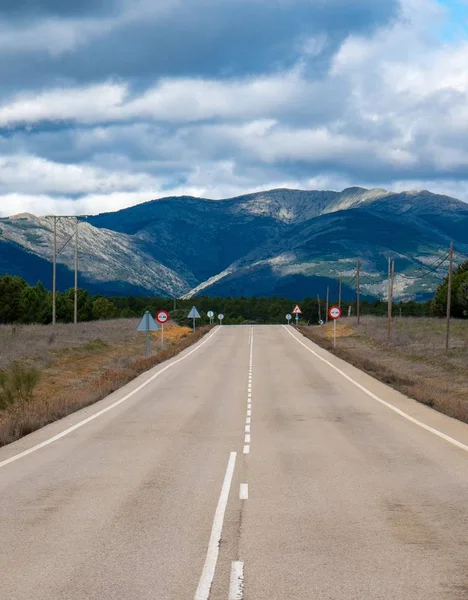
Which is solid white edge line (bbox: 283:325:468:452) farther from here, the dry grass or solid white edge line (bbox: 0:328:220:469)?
the dry grass

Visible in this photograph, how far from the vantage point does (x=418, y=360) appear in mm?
49000

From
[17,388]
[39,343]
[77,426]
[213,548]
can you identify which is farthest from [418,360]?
[213,548]

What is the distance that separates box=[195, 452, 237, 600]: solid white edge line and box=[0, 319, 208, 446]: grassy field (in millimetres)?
7062

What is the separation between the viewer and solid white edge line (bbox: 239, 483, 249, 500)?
11398mm

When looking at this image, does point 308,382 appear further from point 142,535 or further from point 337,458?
point 142,535

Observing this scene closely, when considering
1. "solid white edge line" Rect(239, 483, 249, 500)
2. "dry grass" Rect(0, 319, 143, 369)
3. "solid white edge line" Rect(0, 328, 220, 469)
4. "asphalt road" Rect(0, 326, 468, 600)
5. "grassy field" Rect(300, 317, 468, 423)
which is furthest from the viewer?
"dry grass" Rect(0, 319, 143, 369)

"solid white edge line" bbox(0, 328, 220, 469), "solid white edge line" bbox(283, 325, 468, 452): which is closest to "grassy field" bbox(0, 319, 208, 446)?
"solid white edge line" bbox(0, 328, 220, 469)

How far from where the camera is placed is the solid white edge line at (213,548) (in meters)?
7.11

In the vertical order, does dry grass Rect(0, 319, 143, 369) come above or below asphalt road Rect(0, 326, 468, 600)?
above

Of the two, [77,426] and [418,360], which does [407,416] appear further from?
[418,360]

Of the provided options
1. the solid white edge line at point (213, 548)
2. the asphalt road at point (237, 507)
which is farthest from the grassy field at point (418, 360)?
the solid white edge line at point (213, 548)

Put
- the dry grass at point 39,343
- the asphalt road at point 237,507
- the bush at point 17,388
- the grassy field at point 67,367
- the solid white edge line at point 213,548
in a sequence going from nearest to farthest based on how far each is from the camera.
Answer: the solid white edge line at point 213,548 < the asphalt road at point 237,507 < the grassy field at point 67,367 < the bush at point 17,388 < the dry grass at point 39,343

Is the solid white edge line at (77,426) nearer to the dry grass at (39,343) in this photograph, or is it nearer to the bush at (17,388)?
the bush at (17,388)

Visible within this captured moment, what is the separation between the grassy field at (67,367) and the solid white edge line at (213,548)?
7062 mm
